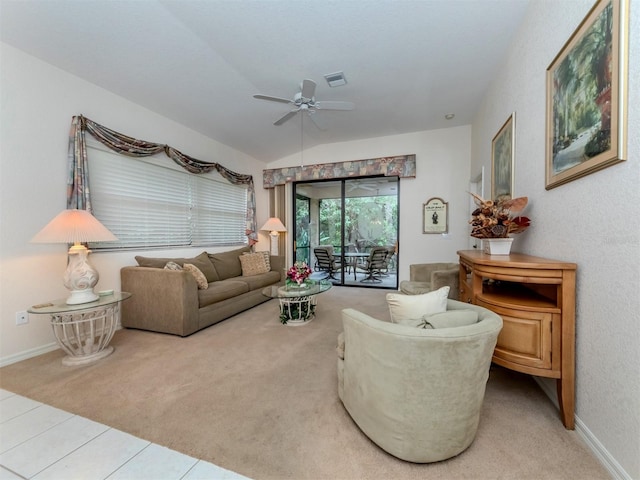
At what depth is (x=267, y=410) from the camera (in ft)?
5.60

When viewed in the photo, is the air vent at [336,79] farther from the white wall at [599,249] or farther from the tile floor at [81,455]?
the tile floor at [81,455]

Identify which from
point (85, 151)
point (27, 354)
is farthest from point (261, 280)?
point (85, 151)

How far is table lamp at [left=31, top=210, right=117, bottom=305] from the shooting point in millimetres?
2270

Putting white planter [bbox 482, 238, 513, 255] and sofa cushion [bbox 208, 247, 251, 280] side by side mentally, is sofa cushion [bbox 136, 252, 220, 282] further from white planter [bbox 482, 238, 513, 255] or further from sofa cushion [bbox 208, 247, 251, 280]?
white planter [bbox 482, 238, 513, 255]

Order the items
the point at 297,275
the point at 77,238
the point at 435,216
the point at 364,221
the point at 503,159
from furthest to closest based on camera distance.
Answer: the point at 364,221, the point at 435,216, the point at 297,275, the point at 503,159, the point at 77,238

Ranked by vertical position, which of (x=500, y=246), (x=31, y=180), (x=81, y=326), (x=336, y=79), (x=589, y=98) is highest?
(x=336, y=79)

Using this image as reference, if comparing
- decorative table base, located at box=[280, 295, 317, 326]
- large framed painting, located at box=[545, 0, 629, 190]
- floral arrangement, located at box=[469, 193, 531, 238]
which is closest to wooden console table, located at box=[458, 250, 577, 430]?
floral arrangement, located at box=[469, 193, 531, 238]

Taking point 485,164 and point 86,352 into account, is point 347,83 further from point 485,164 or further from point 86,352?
point 86,352

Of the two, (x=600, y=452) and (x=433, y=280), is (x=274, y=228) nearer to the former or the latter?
(x=433, y=280)

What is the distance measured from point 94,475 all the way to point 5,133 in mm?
2981

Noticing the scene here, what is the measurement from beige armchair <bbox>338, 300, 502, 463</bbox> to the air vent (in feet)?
9.54

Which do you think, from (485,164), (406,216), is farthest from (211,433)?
(406,216)

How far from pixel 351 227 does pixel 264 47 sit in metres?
3.79

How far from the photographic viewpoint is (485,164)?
3.67 metres
